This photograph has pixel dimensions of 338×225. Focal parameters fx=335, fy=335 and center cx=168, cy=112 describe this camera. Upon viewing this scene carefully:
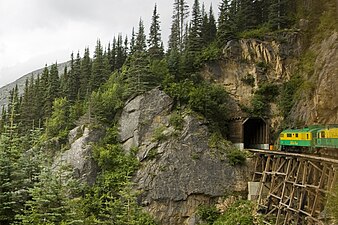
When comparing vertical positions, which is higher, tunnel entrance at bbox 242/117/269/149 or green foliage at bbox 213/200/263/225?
tunnel entrance at bbox 242/117/269/149

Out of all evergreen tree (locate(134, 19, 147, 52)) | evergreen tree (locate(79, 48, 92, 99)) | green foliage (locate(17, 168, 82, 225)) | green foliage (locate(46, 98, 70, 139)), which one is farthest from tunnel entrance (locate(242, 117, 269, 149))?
evergreen tree (locate(79, 48, 92, 99))

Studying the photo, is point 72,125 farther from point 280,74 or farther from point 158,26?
point 280,74

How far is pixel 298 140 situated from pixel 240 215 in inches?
222

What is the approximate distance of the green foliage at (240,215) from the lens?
767 inches

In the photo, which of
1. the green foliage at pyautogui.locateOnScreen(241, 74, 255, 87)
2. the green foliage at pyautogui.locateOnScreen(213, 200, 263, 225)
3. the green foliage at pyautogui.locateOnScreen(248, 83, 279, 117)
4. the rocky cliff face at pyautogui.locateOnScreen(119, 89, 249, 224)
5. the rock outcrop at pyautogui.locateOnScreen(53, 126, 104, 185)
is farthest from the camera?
the green foliage at pyautogui.locateOnScreen(241, 74, 255, 87)

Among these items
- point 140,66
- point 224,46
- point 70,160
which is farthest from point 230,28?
point 70,160

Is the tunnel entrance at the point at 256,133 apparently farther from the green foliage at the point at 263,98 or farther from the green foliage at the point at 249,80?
the green foliage at the point at 249,80

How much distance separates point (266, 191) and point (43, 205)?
14.5 metres

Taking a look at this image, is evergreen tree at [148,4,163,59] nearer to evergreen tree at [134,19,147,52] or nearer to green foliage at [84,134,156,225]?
evergreen tree at [134,19,147,52]

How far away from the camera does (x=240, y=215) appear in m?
20.2

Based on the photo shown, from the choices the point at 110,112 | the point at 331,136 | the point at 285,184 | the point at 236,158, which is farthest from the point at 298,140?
the point at 110,112

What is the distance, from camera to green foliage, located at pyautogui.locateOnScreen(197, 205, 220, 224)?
831 inches

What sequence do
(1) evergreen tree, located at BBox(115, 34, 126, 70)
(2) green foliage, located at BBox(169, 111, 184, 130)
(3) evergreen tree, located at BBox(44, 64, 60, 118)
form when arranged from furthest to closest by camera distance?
(1) evergreen tree, located at BBox(115, 34, 126, 70), (3) evergreen tree, located at BBox(44, 64, 60, 118), (2) green foliage, located at BBox(169, 111, 184, 130)

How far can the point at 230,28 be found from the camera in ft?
98.4
